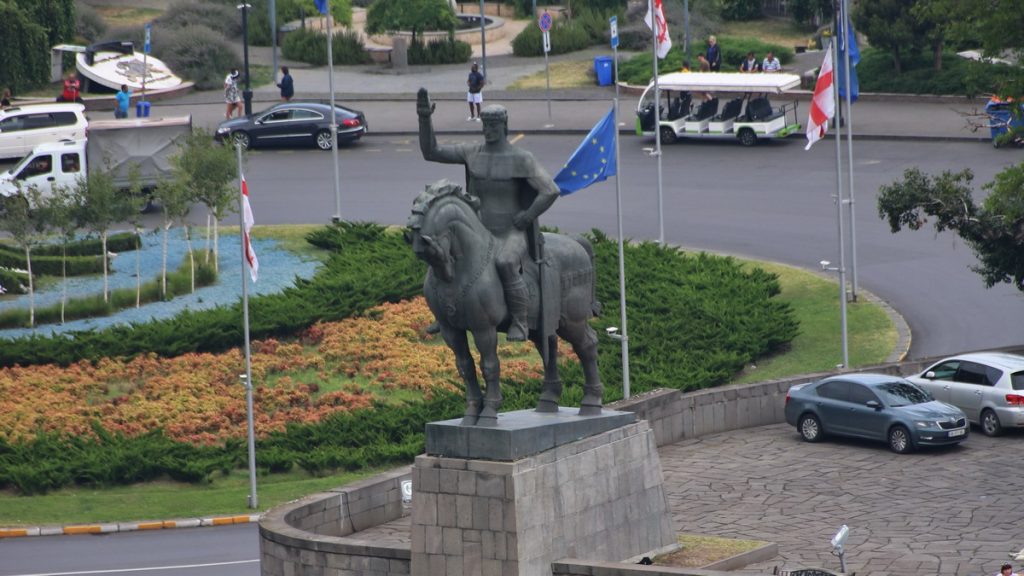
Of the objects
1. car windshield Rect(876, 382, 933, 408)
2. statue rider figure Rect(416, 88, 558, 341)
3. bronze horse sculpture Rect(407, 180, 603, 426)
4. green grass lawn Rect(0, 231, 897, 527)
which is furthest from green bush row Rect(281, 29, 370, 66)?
statue rider figure Rect(416, 88, 558, 341)

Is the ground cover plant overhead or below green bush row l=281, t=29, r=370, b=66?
below

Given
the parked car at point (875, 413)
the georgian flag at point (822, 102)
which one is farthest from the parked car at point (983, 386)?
the georgian flag at point (822, 102)

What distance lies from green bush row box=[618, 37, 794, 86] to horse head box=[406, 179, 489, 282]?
1743 inches

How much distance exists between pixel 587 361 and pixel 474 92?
122 feet

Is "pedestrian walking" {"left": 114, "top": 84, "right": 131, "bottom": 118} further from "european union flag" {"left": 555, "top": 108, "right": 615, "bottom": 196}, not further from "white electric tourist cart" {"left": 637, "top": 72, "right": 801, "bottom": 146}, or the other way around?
"european union flag" {"left": 555, "top": 108, "right": 615, "bottom": 196}

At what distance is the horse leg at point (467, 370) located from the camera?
75.4 feet

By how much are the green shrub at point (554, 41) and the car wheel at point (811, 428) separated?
1632 inches

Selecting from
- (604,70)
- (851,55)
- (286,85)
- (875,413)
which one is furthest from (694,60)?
(875,413)

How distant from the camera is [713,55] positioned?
65.0 metres

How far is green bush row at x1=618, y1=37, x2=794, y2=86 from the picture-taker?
2645 inches

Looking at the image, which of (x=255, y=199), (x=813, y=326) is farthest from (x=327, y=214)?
(x=813, y=326)

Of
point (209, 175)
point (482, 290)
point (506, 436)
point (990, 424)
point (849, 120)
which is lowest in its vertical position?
point (990, 424)

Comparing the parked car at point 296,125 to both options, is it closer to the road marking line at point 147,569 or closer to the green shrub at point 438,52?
the green shrub at point 438,52

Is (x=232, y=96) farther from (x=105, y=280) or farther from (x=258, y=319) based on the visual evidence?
(x=258, y=319)
